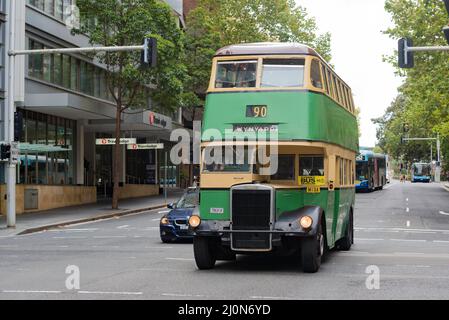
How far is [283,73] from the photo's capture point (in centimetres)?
1384

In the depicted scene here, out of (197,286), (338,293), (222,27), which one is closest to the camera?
(338,293)

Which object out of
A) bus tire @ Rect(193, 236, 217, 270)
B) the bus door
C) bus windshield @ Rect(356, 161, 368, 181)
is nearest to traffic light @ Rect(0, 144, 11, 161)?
bus tire @ Rect(193, 236, 217, 270)

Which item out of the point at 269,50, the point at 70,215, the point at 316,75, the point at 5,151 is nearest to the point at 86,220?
the point at 70,215

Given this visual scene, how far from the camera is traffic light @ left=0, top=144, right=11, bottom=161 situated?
26734 mm

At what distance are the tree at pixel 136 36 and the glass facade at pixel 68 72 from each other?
276 cm

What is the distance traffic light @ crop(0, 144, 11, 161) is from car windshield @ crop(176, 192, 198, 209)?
8.30 m

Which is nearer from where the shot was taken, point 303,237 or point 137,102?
point 303,237

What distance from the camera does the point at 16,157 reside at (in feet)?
89.0

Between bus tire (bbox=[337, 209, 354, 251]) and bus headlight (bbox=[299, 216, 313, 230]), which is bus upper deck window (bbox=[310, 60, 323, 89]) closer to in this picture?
bus headlight (bbox=[299, 216, 313, 230])

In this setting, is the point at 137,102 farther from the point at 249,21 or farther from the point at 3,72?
the point at 249,21

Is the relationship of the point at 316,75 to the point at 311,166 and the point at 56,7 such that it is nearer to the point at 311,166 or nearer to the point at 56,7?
the point at 311,166
